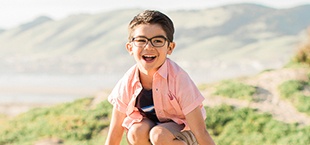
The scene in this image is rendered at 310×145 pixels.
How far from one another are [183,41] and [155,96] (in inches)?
3293

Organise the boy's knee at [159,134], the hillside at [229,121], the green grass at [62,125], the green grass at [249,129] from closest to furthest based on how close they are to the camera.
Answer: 1. the boy's knee at [159,134]
2. the green grass at [249,129]
3. the hillside at [229,121]
4. the green grass at [62,125]

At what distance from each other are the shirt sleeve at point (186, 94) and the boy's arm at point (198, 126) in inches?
1.3

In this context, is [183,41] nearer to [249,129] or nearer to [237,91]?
[237,91]

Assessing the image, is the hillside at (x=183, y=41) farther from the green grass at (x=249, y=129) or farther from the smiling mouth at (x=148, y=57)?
the smiling mouth at (x=148, y=57)

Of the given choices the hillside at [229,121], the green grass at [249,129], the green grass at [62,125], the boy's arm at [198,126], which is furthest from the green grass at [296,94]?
the boy's arm at [198,126]

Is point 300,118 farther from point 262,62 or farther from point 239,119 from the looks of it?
point 262,62

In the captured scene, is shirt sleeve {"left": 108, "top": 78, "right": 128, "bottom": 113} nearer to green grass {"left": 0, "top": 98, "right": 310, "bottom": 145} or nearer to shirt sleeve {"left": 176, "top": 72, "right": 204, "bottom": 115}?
shirt sleeve {"left": 176, "top": 72, "right": 204, "bottom": 115}

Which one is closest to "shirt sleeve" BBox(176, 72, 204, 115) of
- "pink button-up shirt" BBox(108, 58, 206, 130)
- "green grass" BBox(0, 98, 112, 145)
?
"pink button-up shirt" BBox(108, 58, 206, 130)

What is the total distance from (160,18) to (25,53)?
92317 millimetres

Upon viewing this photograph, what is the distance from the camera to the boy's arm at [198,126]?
3.92 metres

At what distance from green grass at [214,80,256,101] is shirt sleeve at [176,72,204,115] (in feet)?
20.7

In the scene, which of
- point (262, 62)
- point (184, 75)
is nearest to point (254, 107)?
point (184, 75)

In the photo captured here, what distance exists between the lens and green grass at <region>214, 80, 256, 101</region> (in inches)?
407

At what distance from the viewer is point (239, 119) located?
30.9 feet
